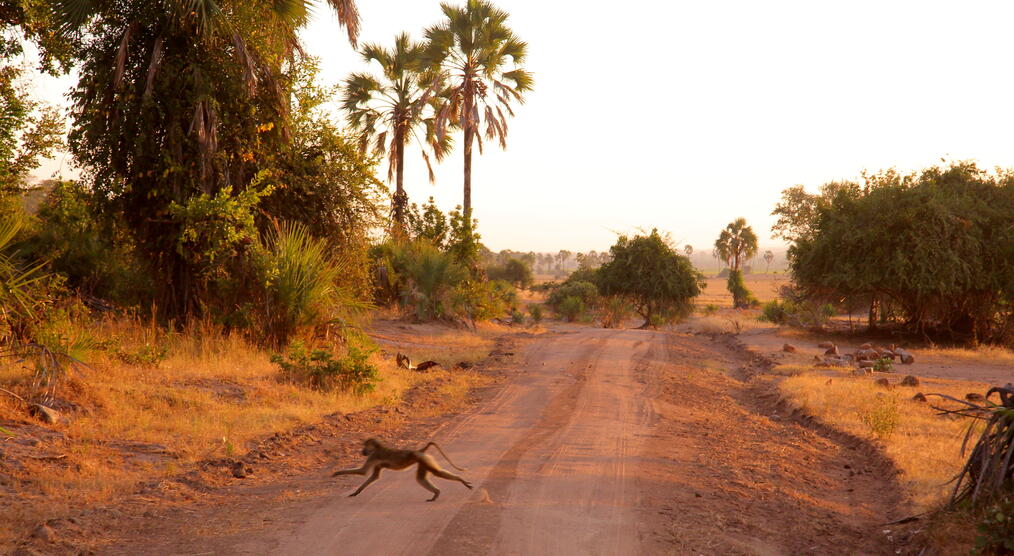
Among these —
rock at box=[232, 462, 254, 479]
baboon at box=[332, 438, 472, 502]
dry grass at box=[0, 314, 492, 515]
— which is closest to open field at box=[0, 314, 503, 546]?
dry grass at box=[0, 314, 492, 515]

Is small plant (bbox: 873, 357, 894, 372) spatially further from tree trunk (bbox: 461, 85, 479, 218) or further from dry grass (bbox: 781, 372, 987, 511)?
tree trunk (bbox: 461, 85, 479, 218)

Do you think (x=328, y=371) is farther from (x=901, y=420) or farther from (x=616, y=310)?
(x=616, y=310)

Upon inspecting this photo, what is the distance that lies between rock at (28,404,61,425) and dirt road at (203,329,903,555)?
3270mm

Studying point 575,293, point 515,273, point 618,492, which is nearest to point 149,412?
point 618,492

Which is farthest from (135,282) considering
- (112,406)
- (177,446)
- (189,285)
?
(177,446)

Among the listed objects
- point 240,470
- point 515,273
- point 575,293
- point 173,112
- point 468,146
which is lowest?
point 240,470

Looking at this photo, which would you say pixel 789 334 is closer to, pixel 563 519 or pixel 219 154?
pixel 219 154

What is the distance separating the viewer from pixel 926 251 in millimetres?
22609

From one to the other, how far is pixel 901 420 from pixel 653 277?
1136 inches

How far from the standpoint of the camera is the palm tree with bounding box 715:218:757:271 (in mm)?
71350

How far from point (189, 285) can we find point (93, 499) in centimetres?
839

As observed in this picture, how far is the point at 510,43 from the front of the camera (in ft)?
95.1

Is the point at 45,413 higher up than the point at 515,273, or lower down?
lower down

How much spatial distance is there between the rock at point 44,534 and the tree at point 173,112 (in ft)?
26.2
